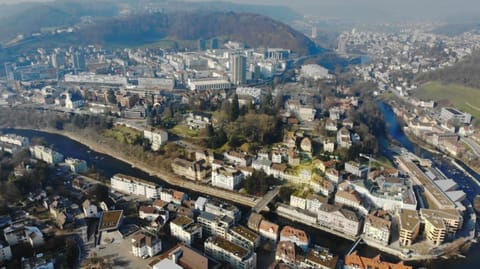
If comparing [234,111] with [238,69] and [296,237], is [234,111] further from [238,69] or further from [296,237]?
[238,69]

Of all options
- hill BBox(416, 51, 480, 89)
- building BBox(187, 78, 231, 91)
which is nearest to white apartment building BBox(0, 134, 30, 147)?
building BBox(187, 78, 231, 91)

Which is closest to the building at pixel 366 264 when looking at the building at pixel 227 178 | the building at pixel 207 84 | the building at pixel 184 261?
the building at pixel 184 261

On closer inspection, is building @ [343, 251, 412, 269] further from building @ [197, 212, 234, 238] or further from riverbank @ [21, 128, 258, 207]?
riverbank @ [21, 128, 258, 207]

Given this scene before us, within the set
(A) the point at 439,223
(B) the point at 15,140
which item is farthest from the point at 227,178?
(B) the point at 15,140

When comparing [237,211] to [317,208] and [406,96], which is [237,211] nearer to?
[317,208]

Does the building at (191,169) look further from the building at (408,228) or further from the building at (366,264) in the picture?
the building at (408,228)

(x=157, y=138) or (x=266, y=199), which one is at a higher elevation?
(x=157, y=138)
